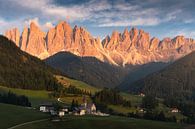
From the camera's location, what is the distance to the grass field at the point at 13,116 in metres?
128

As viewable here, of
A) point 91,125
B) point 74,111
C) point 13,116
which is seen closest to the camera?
point 91,125

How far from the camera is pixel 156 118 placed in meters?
178

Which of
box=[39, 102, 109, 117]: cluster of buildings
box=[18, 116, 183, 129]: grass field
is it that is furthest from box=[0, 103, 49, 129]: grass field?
box=[39, 102, 109, 117]: cluster of buildings

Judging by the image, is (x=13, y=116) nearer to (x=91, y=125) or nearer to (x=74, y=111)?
(x=91, y=125)

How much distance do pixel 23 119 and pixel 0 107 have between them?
2532 centimetres

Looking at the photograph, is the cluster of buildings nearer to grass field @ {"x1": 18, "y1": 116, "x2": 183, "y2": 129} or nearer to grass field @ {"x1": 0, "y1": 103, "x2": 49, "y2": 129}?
grass field @ {"x1": 0, "y1": 103, "x2": 49, "y2": 129}

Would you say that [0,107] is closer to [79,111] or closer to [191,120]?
[79,111]

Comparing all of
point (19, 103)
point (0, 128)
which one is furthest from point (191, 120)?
point (0, 128)

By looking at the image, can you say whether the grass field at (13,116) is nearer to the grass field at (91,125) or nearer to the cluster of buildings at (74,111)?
the grass field at (91,125)

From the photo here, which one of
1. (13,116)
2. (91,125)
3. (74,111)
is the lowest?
(91,125)

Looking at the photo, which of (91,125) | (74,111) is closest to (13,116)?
(91,125)

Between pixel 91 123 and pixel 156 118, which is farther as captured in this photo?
pixel 156 118

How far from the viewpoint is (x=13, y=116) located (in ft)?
463

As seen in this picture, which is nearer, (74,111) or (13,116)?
(13,116)
